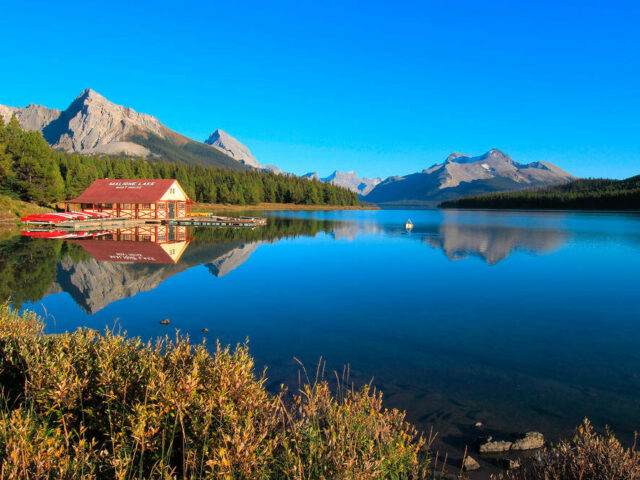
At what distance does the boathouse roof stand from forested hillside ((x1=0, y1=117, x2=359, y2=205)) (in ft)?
24.3

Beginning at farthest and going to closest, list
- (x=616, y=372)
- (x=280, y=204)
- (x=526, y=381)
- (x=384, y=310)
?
(x=280, y=204)
(x=384, y=310)
(x=616, y=372)
(x=526, y=381)

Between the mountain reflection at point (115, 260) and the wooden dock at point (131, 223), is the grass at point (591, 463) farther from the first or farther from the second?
the wooden dock at point (131, 223)

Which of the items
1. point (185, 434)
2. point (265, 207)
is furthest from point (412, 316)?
point (265, 207)

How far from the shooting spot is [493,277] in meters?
21.9

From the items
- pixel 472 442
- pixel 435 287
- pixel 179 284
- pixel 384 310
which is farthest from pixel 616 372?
pixel 179 284

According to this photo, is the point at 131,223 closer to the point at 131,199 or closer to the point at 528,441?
the point at 131,199

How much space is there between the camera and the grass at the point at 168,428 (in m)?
4.04

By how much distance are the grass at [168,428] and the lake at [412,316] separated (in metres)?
2.88

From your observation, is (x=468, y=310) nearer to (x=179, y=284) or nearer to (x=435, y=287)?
(x=435, y=287)

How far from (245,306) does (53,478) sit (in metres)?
11.7

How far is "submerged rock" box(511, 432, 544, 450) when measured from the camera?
645 cm

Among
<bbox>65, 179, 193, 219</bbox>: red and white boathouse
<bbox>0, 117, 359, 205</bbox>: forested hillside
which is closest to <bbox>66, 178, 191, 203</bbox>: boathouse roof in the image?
<bbox>65, 179, 193, 219</bbox>: red and white boathouse

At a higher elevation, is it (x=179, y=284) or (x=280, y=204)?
(x=280, y=204)

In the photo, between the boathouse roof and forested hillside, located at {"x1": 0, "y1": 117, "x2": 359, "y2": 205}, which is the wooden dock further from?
forested hillside, located at {"x1": 0, "y1": 117, "x2": 359, "y2": 205}
